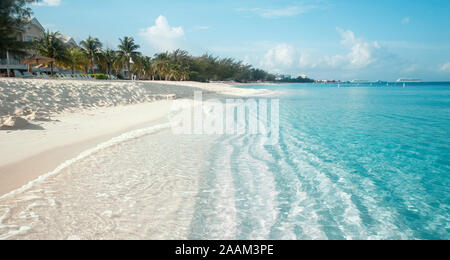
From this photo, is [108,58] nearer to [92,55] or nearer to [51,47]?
[92,55]

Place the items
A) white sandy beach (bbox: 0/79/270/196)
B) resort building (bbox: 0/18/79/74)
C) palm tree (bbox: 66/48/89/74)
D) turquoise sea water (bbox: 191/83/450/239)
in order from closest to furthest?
1. turquoise sea water (bbox: 191/83/450/239)
2. white sandy beach (bbox: 0/79/270/196)
3. resort building (bbox: 0/18/79/74)
4. palm tree (bbox: 66/48/89/74)

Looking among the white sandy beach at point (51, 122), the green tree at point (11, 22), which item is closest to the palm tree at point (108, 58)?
the green tree at point (11, 22)

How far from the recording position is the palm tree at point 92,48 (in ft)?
131

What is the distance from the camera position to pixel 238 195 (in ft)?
15.1

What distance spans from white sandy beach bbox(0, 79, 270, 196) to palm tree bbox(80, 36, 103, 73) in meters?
26.4

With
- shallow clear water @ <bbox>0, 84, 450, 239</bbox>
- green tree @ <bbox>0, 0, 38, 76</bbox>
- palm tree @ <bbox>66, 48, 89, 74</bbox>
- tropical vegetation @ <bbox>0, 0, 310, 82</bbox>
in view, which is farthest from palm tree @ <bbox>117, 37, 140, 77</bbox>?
shallow clear water @ <bbox>0, 84, 450, 239</bbox>

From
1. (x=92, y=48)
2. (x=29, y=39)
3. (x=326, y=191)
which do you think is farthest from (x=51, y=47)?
(x=326, y=191)

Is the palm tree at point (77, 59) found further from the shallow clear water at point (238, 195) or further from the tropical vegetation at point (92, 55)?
the shallow clear water at point (238, 195)

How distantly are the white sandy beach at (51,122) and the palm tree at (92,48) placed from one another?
26429 millimetres

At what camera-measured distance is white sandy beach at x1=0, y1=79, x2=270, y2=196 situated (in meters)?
5.50

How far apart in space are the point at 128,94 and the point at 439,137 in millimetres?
17552

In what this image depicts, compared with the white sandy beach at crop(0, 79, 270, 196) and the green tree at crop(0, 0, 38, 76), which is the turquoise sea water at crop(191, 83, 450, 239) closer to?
the white sandy beach at crop(0, 79, 270, 196)

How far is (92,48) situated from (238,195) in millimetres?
43615
